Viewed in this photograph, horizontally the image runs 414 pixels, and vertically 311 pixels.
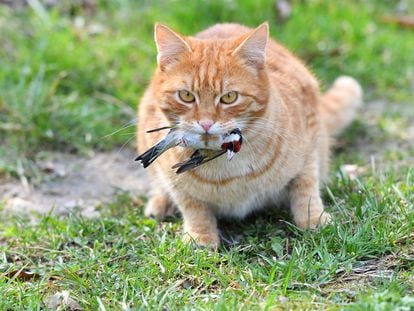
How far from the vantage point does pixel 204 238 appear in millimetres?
3777

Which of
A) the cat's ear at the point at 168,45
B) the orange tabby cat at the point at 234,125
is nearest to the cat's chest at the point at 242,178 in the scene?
the orange tabby cat at the point at 234,125

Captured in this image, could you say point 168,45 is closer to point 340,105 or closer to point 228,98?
point 228,98

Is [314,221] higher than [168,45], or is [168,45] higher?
[168,45]

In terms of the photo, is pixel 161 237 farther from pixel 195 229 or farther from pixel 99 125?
pixel 99 125

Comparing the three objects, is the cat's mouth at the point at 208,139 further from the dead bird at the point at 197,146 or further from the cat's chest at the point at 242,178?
the cat's chest at the point at 242,178

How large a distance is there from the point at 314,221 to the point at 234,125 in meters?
0.69

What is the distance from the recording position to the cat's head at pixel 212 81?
11.1 ft

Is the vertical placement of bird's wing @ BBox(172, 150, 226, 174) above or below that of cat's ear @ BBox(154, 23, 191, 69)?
below

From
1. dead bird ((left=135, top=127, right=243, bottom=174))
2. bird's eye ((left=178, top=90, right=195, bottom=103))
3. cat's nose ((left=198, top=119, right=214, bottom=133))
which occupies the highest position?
bird's eye ((left=178, top=90, right=195, bottom=103))

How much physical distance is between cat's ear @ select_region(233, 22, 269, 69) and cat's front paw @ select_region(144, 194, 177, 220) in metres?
1.11

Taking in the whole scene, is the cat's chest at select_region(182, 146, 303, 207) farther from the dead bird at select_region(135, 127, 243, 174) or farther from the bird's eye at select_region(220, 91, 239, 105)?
the bird's eye at select_region(220, 91, 239, 105)

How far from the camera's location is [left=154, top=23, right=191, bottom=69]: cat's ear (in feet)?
11.7

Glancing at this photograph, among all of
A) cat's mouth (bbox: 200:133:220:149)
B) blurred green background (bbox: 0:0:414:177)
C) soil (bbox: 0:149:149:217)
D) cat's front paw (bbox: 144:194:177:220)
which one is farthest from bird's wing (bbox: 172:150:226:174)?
blurred green background (bbox: 0:0:414:177)

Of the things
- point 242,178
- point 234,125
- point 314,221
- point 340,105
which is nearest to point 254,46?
point 234,125
